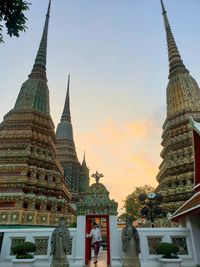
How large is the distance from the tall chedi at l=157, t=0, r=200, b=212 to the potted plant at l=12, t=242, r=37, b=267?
24.1m

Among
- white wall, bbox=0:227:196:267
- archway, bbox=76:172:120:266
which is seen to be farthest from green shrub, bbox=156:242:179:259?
archway, bbox=76:172:120:266

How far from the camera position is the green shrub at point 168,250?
11.7 m

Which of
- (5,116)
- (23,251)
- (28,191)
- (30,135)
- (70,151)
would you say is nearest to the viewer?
(23,251)

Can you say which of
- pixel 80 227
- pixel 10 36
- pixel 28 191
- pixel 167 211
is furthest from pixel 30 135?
pixel 10 36

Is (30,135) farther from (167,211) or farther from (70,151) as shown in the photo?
(70,151)

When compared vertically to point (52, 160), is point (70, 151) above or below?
above

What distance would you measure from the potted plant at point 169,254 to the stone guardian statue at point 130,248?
4.73 feet

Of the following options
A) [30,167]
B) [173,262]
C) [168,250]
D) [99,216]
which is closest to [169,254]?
[168,250]

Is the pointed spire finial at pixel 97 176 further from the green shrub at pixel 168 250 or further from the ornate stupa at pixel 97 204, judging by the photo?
A: the green shrub at pixel 168 250

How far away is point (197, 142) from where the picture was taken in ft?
56.8

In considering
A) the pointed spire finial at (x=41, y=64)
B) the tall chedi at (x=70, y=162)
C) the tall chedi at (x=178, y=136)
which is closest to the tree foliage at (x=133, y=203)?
the tall chedi at (x=70, y=162)

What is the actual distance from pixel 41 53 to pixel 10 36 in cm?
4415

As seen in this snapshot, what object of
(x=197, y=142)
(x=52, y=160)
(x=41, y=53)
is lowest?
(x=197, y=142)

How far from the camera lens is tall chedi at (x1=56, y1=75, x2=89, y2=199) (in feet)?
205
